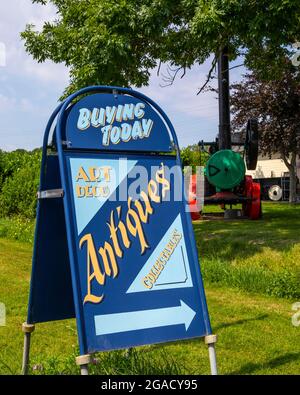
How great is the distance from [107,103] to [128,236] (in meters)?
0.89

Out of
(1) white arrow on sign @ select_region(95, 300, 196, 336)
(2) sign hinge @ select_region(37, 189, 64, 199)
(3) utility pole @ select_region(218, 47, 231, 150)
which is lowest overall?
(1) white arrow on sign @ select_region(95, 300, 196, 336)

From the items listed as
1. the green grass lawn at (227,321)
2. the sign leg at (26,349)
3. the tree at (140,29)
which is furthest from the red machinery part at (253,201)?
the sign leg at (26,349)

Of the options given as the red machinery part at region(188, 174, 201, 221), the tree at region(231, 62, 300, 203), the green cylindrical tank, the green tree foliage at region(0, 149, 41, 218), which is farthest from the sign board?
the tree at region(231, 62, 300, 203)

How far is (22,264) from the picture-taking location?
8.92 meters

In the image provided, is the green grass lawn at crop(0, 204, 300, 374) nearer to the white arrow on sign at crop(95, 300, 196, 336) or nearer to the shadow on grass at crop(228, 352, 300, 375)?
the shadow on grass at crop(228, 352, 300, 375)

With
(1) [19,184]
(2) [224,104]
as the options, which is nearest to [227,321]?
(2) [224,104]

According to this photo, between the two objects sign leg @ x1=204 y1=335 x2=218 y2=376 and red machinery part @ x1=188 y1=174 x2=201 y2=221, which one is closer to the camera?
sign leg @ x1=204 y1=335 x2=218 y2=376

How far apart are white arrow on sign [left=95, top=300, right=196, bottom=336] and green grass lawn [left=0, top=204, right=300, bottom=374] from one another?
374 millimetres

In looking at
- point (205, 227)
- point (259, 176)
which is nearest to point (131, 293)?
point (205, 227)

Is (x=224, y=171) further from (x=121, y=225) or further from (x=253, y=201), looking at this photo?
(x=121, y=225)

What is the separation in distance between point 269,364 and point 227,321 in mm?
1260

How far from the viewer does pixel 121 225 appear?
11.1 ft

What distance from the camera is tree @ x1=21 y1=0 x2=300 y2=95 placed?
7.71 m
